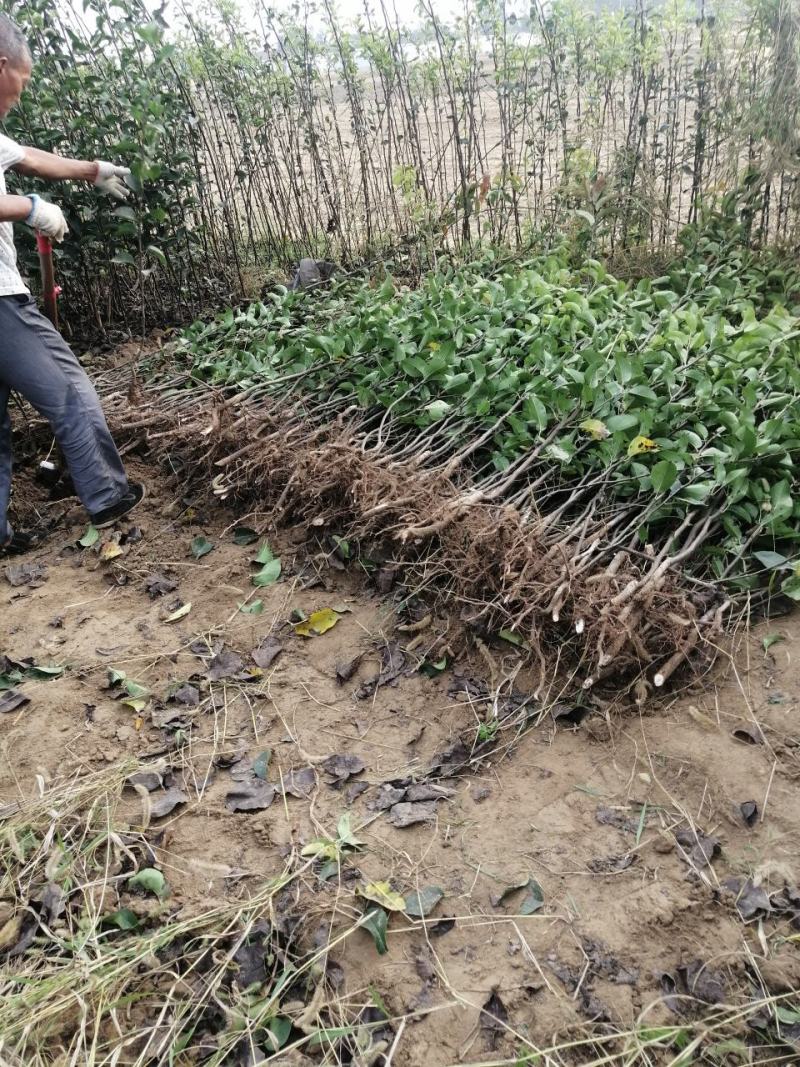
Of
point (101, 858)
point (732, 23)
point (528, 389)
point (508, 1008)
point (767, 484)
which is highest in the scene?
point (732, 23)

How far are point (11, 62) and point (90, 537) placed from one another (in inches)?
68.0

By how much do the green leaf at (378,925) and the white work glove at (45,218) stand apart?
260 centimetres

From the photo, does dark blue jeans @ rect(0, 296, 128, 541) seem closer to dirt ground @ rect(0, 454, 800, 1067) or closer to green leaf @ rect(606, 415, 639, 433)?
dirt ground @ rect(0, 454, 800, 1067)

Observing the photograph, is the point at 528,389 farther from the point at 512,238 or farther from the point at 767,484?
the point at 512,238

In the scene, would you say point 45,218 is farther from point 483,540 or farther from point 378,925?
point 378,925

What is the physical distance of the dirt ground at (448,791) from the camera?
5.06ft

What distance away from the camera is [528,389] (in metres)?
2.88

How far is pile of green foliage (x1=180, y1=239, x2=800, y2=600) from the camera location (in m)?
2.46

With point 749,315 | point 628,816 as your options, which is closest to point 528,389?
point 749,315

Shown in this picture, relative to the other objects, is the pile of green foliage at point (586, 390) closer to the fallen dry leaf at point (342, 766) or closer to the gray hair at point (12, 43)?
the fallen dry leaf at point (342, 766)

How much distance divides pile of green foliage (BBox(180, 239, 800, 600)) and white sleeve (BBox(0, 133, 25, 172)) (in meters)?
1.12

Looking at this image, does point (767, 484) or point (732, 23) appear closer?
point (767, 484)

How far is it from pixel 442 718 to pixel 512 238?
442 centimetres

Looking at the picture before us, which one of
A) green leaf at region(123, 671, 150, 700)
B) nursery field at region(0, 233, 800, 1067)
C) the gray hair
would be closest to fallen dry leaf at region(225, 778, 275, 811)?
nursery field at region(0, 233, 800, 1067)
